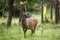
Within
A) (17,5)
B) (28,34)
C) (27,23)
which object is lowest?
(28,34)

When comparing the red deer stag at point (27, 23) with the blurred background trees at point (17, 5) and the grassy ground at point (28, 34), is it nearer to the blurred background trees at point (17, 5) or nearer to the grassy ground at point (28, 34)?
the grassy ground at point (28, 34)

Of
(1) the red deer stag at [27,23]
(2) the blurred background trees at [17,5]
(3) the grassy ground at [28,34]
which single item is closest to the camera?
(1) the red deer stag at [27,23]

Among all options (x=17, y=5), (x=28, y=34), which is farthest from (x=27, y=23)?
(x=17, y=5)

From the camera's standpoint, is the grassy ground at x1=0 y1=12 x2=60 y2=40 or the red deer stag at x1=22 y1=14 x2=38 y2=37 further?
the grassy ground at x1=0 y1=12 x2=60 y2=40

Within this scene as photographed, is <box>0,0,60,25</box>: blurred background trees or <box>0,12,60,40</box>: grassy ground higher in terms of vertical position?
<box>0,0,60,25</box>: blurred background trees

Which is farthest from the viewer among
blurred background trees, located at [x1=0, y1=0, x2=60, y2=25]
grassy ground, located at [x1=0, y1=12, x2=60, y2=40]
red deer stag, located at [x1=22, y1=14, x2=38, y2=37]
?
blurred background trees, located at [x1=0, y1=0, x2=60, y2=25]

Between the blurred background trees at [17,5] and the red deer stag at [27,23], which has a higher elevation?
the blurred background trees at [17,5]

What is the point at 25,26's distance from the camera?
10.5 metres

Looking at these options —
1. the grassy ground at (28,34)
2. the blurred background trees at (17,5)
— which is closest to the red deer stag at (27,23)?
the grassy ground at (28,34)

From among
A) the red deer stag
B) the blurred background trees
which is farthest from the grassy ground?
the blurred background trees

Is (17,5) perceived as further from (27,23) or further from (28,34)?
(27,23)

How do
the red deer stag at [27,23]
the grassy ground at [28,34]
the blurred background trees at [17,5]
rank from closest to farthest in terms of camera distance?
the red deer stag at [27,23] → the grassy ground at [28,34] → the blurred background trees at [17,5]

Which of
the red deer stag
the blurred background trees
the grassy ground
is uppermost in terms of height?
the blurred background trees

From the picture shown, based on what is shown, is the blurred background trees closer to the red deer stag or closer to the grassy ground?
the red deer stag
